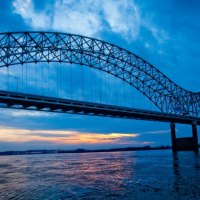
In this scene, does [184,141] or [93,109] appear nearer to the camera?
[93,109]

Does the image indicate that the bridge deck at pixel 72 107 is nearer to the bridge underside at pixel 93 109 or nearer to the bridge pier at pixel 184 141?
the bridge underside at pixel 93 109

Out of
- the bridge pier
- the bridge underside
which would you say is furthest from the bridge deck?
the bridge pier

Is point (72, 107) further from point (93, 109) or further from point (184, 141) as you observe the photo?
point (184, 141)

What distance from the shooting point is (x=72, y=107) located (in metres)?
57.6

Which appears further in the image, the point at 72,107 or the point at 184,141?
the point at 184,141

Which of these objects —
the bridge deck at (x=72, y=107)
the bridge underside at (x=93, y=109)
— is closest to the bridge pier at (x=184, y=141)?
the bridge underside at (x=93, y=109)

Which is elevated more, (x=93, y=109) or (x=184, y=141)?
(x=93, y=109)

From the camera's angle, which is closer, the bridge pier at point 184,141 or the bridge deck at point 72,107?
the bridge deck at point 72,107

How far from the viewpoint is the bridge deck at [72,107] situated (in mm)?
47900

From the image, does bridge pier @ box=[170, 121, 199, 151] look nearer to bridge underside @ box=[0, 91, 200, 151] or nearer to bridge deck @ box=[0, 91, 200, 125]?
bridge underside @ box=[0, 91, 200, 151]

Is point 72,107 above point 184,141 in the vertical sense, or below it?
above

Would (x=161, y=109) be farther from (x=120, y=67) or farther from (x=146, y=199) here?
(x=146, y=199)

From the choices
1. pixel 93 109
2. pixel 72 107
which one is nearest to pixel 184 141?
pixel 93 109

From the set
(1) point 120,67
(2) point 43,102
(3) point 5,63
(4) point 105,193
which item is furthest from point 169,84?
(4) point 105,193
